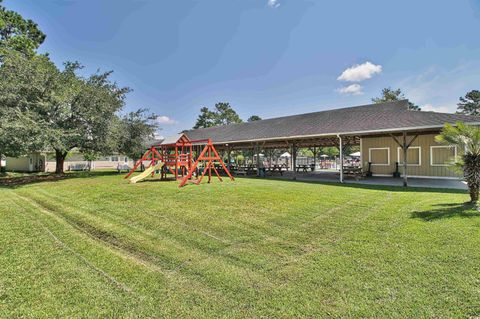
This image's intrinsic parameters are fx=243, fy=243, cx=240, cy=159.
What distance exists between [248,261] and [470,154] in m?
6.71

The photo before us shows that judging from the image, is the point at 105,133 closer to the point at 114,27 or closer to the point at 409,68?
the point at 114,27

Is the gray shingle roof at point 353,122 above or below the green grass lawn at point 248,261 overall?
above

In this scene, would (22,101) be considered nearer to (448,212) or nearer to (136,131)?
(136,131)

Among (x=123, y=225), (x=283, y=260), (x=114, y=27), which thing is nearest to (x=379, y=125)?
(x=283, y=260)

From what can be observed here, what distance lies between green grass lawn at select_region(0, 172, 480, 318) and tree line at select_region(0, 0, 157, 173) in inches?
393

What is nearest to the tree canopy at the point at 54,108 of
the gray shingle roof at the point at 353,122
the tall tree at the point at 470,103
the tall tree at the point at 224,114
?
the gray shingle roof at the point at 353,122

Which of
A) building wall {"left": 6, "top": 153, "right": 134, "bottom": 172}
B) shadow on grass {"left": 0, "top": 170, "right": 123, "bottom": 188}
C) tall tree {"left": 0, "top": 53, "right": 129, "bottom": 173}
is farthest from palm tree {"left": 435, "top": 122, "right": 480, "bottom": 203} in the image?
building wall {"left": 6, "top": 153, "right": 134, "bottom": 172}

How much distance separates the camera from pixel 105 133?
18.3 m

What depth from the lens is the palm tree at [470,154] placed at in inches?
249

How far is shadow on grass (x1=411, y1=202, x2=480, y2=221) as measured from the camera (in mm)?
5598

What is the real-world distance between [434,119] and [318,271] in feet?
36.8

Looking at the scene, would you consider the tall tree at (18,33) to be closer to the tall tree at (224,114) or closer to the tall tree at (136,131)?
the tall tree at (136,131)

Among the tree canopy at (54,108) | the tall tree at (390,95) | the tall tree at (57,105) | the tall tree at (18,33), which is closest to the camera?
the tree canopy at (54,108)

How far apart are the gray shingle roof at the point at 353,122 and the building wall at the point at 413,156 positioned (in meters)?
2.09
